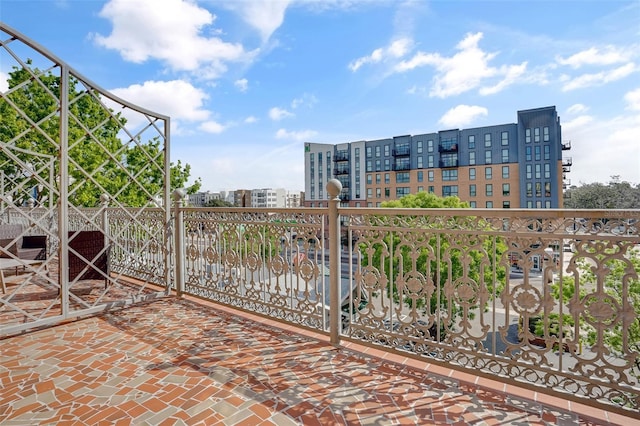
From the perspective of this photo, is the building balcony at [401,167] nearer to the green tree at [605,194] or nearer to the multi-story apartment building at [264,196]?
the green tree at [605,194]

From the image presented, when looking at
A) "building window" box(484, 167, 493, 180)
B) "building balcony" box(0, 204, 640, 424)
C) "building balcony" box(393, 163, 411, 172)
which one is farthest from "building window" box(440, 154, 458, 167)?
"building balcony" box(0, 204, 640, 424)

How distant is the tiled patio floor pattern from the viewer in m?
1.77

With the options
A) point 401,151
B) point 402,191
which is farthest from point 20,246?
point 401,151

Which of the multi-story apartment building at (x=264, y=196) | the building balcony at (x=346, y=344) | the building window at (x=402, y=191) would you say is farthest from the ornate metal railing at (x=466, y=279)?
the multi-story apartment building at (x=264, y=196)

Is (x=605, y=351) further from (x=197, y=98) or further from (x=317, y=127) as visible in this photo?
(x=317, y=127)

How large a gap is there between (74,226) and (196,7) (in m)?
4.87

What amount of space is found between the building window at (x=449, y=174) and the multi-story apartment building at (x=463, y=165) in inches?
4.8

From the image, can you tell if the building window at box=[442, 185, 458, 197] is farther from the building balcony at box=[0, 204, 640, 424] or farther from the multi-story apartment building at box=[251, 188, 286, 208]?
the multi-story apartment building at box=[251, 188, 286, 208]

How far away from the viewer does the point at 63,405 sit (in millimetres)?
1893

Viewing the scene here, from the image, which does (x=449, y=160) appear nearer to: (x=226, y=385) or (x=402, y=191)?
(x=402, y=191)

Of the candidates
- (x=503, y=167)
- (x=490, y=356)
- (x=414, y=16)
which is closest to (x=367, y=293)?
(x=490, y=356)

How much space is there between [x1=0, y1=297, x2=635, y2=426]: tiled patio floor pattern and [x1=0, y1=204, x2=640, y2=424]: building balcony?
0.04 feet

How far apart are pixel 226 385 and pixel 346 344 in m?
1.05

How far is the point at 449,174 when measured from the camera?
130ft
